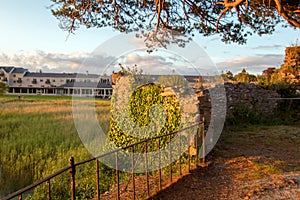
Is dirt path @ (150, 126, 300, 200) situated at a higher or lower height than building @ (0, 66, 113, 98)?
lower

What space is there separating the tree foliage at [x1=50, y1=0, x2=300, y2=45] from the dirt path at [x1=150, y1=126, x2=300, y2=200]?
8.59ft

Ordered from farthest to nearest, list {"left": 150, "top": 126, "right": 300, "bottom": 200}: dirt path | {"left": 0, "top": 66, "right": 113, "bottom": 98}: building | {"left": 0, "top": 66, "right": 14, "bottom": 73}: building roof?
{"left": 0, "top": 66, "right": 14, "bottom": 73}: building roof < {"left": 0, "top": 66, "right": 113, "bottom": 98}: building < {"left": 150, "top": 126, "right": 300, "bottom": 200}: dirt path

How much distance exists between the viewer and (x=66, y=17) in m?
6.24

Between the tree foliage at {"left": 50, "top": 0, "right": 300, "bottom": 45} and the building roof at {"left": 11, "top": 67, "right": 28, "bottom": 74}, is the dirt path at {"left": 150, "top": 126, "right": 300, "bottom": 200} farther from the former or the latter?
the building roof at {"left": 11, "top": 67, "right": 28, "bottom": 74}

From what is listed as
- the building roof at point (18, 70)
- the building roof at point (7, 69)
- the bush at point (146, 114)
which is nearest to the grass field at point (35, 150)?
the bush at point (146, 114)

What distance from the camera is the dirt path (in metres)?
3.65

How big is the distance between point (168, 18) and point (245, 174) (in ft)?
13.1

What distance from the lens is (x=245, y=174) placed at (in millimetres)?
4441

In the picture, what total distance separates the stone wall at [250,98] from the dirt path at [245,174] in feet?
8.77

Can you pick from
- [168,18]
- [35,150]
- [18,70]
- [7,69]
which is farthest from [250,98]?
[18,70]

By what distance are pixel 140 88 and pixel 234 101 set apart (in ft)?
16.2

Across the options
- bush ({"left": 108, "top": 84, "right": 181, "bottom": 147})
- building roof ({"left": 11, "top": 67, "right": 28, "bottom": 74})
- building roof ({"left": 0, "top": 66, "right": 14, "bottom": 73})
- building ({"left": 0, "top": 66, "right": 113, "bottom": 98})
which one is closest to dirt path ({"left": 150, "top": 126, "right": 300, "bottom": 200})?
bush ({"left": 108, "top": 84, "right": 181, "bottom": 147})

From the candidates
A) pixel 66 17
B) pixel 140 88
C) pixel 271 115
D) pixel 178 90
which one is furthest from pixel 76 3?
pixel 271 115

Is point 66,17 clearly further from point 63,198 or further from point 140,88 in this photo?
point 63,198
